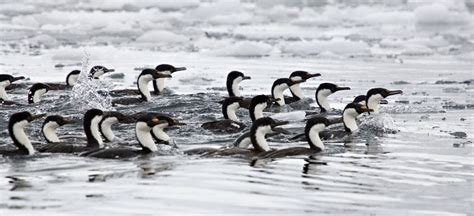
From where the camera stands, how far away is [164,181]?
33.4ft

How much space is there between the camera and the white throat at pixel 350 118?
14.3 meters

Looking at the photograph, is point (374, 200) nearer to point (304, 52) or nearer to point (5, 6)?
point (304, 52)

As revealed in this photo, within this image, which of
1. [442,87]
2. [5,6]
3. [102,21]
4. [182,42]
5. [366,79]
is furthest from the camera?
[5,6]

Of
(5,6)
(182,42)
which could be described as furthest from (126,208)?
(5,6)

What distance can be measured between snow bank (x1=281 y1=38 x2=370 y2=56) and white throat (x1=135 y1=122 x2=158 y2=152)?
42.4 ft

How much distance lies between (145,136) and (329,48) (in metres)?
13.4

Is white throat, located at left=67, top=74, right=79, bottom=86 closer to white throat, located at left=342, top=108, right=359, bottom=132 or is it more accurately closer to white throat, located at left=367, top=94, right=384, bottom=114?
white throat, located at left=367, top=94, right=384, bottom=114

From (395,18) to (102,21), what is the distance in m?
8.74

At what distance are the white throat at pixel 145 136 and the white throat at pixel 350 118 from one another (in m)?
3.06

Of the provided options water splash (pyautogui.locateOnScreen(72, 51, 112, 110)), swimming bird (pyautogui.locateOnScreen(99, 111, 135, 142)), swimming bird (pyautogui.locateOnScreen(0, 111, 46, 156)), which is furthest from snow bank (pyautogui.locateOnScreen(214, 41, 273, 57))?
swimming bird (pyautogui.locateOnScreen(0, 111, 46, 156))

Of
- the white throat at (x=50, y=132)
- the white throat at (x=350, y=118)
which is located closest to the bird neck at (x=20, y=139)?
the white throat at (x=50, y=132)

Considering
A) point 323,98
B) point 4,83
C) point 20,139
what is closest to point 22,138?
point 20,139

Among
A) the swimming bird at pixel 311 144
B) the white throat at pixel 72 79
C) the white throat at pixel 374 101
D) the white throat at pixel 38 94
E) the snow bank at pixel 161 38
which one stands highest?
the snow bank at pixel 161 38

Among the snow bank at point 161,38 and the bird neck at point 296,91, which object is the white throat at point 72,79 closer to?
the bird neck at point 296,91
